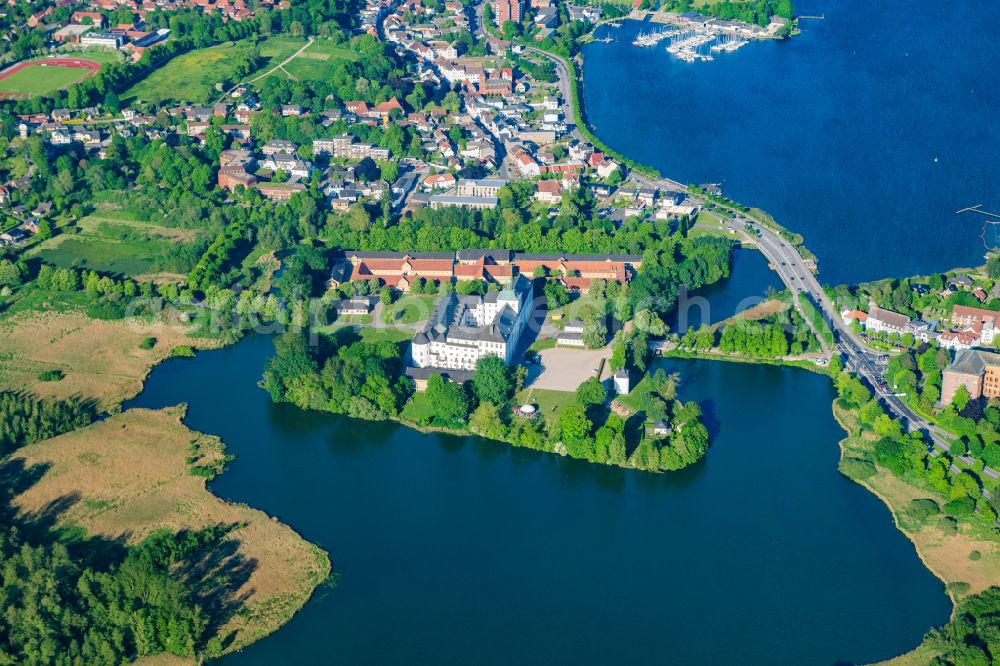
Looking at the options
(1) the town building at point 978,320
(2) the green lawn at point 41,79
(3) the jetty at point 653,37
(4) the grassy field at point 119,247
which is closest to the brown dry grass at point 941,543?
(1) the town building at point 978,320

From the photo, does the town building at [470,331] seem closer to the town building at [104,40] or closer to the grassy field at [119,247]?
the grassy field at [119,247]

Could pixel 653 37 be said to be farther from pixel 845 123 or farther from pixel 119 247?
pixel 119 247

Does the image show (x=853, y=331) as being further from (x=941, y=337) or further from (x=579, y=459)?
(x=579, y=459)

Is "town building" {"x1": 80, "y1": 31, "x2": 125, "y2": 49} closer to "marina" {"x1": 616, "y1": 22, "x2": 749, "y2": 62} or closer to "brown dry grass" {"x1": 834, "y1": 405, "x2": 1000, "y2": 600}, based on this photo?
"marina" {"x1": 616, "y1": 22, "x2": 749, "y2": 62}

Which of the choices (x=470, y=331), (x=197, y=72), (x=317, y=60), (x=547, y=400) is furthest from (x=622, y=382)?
(x=197, y=72)

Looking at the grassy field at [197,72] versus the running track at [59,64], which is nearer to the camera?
the grassy field at [197,72]
